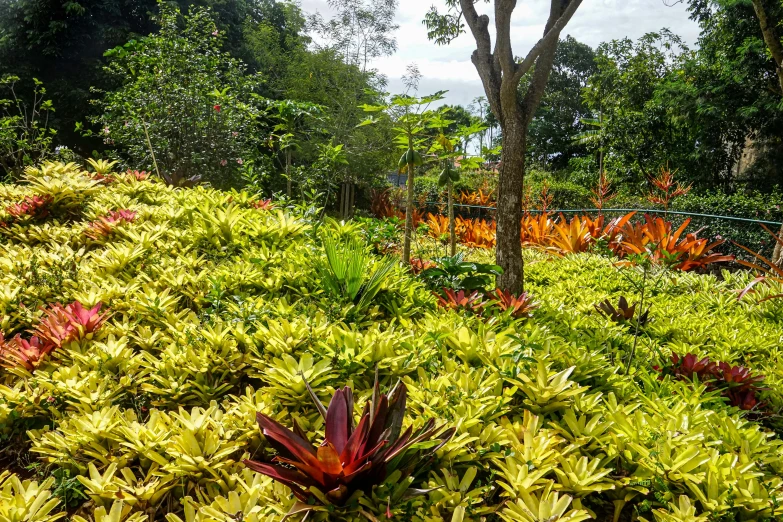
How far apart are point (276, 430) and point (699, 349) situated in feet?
8.21

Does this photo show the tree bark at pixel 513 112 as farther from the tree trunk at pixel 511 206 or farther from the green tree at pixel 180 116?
the green tree at pixel 180 116

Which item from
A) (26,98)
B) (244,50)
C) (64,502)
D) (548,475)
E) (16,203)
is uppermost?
(244,50)

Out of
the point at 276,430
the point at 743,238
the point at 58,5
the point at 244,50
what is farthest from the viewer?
the point at 244,50

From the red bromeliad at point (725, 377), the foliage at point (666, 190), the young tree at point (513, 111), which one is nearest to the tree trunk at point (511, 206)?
the young tree at point (513, 111)

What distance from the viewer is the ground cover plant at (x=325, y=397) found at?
1.20 m

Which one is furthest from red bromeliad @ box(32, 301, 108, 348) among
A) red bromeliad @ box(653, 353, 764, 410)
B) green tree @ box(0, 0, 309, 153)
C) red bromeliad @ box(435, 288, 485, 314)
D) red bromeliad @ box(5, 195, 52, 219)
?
green tree @ box(0, 0, 309, 153)

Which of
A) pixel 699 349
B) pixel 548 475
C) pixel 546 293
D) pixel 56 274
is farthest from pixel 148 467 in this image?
pixel 546 293

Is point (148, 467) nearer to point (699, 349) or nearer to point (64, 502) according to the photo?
point (64, 502)

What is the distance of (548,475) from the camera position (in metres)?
1.32

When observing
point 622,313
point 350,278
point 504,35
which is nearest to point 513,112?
point 504,35

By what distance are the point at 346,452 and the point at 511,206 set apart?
296cm

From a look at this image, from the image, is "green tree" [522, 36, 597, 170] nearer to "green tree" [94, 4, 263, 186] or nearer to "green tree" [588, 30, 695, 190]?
"green tree" [588, 30, 695, 190]

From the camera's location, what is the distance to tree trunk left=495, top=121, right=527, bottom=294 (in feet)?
12.3

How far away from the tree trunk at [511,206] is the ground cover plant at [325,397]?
853 mm
